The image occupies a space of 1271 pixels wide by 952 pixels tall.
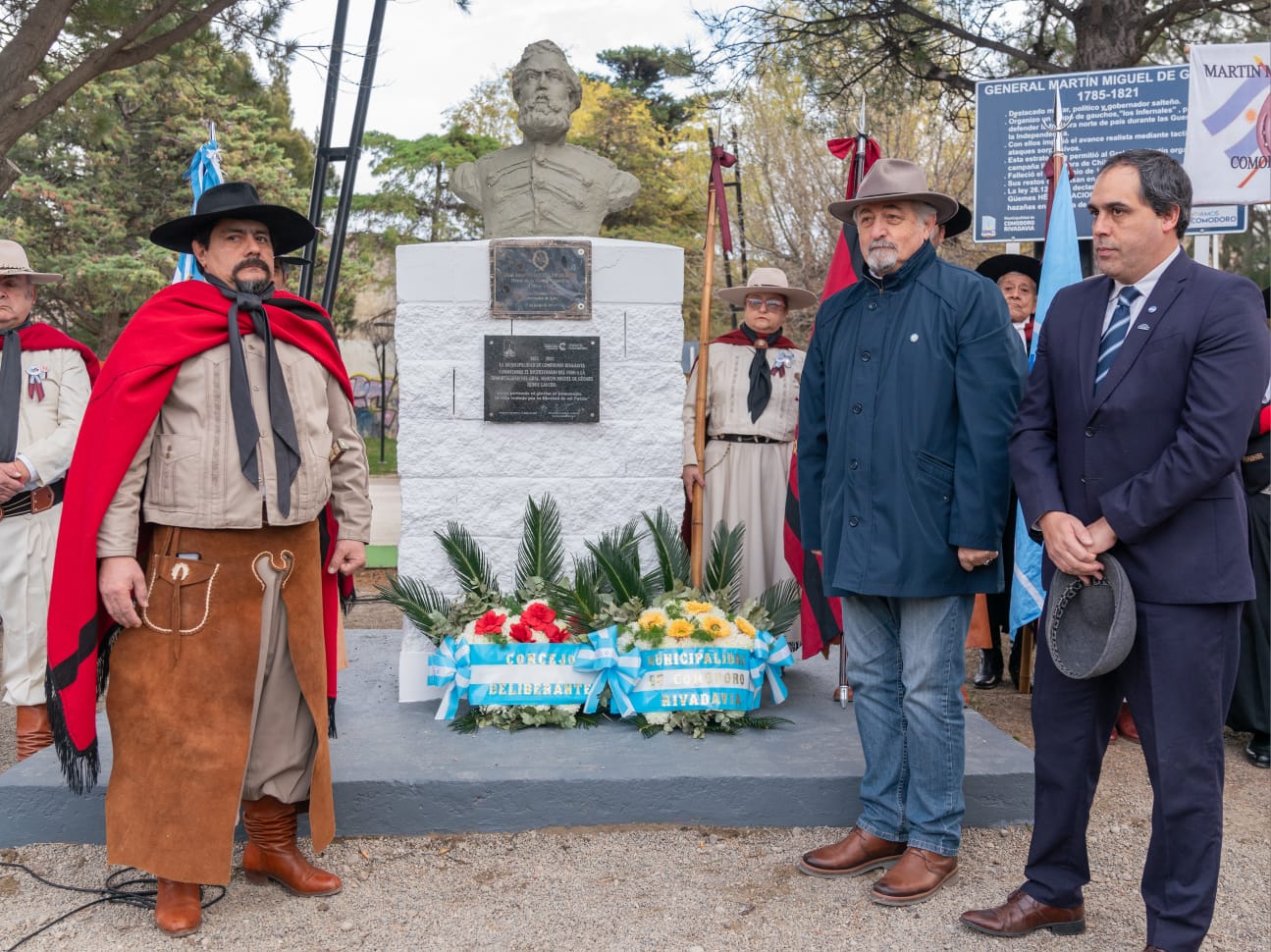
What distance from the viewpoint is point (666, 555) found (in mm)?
4699

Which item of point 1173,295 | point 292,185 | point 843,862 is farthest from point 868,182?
point 292,185

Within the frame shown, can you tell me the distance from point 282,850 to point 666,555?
1.94 meters

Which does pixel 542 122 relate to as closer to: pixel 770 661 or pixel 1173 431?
pixel 770 661

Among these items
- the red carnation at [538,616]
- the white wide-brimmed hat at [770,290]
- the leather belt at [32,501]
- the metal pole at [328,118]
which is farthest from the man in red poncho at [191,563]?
the metal pole at [328,118]

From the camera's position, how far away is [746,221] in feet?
63.0

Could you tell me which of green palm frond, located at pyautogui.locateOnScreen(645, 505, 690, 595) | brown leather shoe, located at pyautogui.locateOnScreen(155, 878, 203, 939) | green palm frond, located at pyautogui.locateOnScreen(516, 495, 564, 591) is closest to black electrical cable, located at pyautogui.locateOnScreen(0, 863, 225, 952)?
brown leather shoe, located at pyautogui.locateOnScreen(155, 878, 203, 939)

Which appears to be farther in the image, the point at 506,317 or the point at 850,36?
the point at 850,36

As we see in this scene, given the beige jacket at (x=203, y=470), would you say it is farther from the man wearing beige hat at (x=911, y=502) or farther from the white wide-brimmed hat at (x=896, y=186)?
the white wide-brimmed hat at (x=896, y=186)

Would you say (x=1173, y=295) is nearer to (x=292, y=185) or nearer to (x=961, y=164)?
(x=961, y=164)

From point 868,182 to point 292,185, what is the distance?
21.9 m

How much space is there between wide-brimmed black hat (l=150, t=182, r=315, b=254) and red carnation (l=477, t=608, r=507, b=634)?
163 cm

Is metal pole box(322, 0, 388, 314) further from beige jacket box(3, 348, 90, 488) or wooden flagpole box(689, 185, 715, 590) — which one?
wooden flagpole box(689, 185, 715, 590)

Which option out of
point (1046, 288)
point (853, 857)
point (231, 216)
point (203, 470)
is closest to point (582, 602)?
point (853, 857)

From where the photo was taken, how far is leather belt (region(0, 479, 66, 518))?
4688 mm
